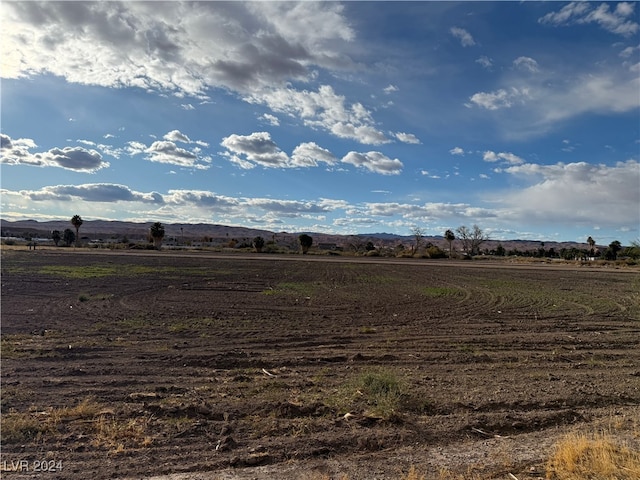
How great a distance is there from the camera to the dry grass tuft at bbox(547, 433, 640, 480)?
507cm

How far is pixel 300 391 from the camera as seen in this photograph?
816cm

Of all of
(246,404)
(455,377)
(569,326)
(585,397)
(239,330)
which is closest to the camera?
(246,404)

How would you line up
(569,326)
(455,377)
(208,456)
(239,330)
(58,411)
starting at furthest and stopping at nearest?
(569,326), (239,330), (455,377), (58,411), (208,456)

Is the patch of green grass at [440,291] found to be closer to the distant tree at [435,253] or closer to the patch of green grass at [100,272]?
the patch of green grass at [100,272]

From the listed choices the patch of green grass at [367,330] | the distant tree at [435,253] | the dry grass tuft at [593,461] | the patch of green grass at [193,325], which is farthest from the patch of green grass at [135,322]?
the distant tree at [435,253]

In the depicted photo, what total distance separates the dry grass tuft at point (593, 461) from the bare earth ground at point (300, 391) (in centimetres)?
24

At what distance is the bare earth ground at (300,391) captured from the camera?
5.68 m

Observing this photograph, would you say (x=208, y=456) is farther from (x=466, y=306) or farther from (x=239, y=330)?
(x=466, y=306)

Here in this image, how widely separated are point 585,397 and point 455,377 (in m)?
2.21

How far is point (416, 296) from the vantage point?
950 inches

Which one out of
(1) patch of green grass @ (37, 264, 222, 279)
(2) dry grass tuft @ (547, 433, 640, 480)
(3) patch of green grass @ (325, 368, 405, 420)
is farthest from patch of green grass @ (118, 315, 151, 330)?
(1) patch of green grass @ (37, 264, 222, 279)

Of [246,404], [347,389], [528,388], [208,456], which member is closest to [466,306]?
[528,388]

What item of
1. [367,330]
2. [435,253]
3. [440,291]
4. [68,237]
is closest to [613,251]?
[435,253]

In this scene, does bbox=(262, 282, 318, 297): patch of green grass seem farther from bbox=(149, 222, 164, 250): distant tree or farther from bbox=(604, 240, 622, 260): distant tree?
bbox=(604, 240, 622, 260): distant tree
